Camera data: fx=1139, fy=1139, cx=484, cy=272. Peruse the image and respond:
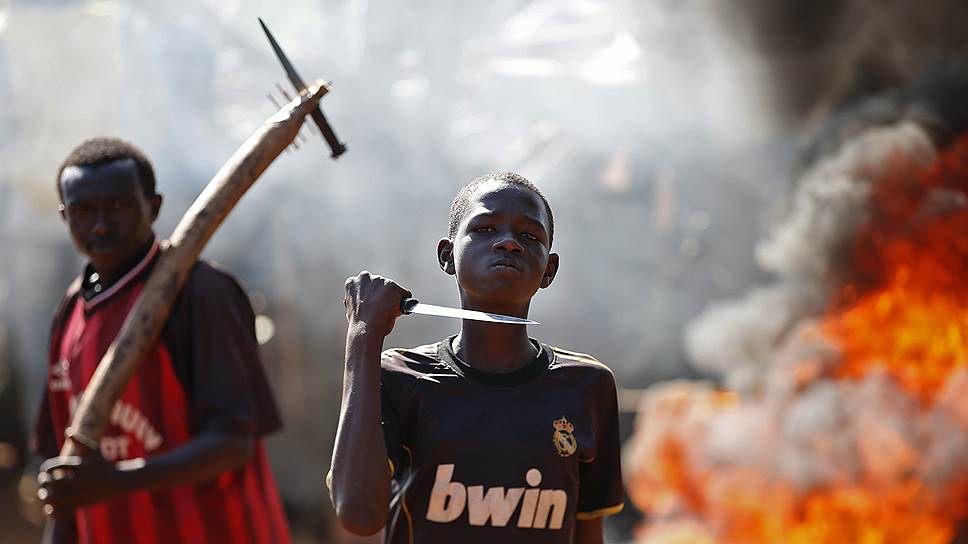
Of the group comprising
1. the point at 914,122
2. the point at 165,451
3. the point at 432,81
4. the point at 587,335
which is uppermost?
the point at 432,81

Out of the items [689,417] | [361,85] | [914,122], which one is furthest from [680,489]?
[361,85]

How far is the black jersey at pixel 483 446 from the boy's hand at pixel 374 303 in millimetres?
136

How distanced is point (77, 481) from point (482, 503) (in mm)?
1181

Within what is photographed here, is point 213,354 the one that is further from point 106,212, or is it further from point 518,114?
point 518,114

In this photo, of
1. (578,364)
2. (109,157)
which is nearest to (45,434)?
(109,157)

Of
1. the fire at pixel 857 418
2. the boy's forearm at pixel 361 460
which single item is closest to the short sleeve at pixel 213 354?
the boy's forearm at pixel 361 460

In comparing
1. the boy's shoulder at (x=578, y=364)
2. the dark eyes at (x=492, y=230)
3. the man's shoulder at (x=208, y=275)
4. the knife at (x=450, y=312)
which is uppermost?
the dark eyes at (x=492, y=230)

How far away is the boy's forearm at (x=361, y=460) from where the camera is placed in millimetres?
2020

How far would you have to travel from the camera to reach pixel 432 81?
8703mm

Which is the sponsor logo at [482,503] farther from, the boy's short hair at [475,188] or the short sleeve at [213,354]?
the short sleeve at [213,354]

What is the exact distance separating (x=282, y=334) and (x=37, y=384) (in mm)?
2228

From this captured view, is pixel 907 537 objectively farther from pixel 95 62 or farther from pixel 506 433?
pixel 95 62

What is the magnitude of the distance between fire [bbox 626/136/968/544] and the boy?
5.63 meters

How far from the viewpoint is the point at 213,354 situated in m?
3.16
